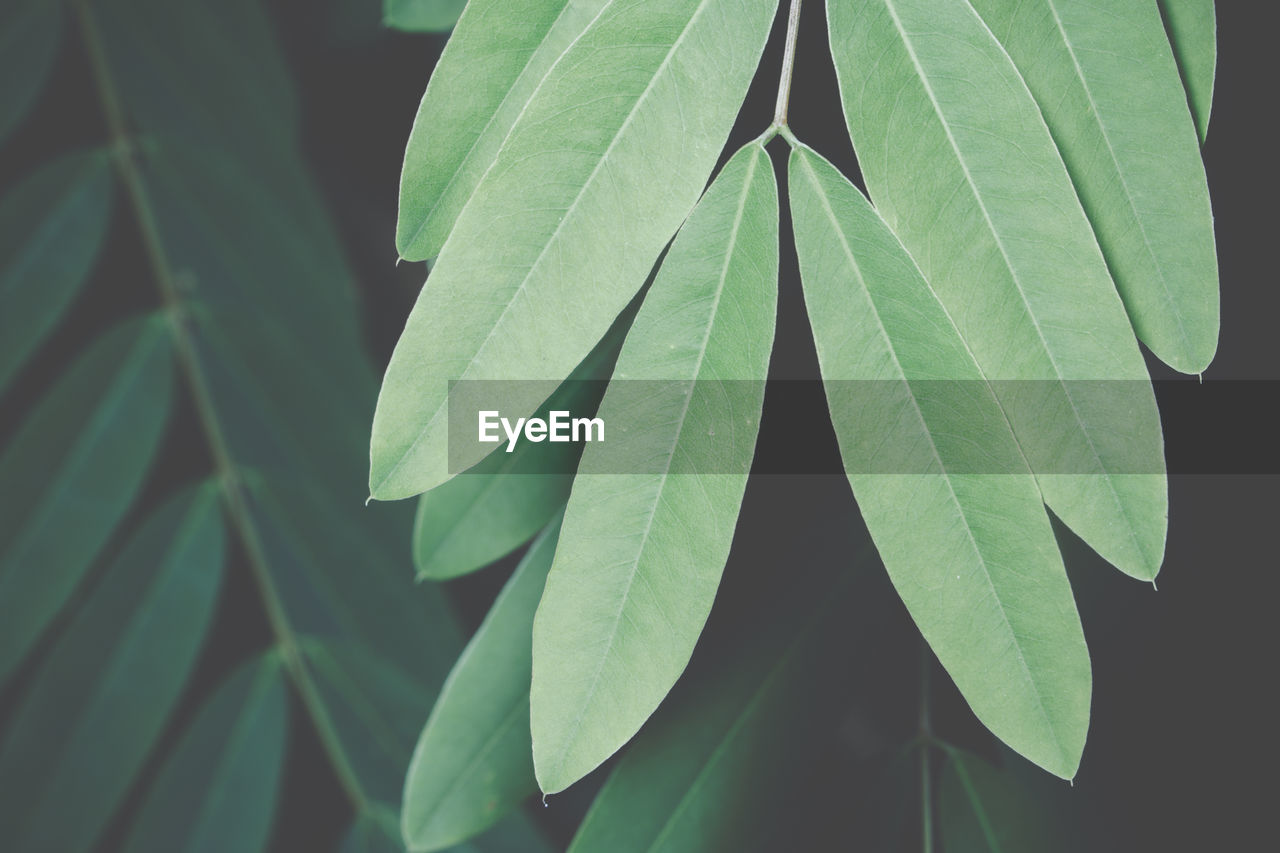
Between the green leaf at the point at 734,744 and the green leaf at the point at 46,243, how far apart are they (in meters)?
0.68

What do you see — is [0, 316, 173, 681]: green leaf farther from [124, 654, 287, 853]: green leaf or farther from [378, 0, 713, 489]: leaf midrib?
[378, 0, 713, 489]: leaf midrib

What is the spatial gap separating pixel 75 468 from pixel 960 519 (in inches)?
31.8

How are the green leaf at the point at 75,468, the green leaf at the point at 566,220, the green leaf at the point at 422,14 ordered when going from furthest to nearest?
1. the green leaf at the point at 75,468
2. the green leaf at the point at 422,14
3. the green leaf at the point at 566,220

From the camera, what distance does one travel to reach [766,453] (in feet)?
2.16

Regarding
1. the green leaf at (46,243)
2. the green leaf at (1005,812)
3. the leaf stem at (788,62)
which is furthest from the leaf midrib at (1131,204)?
the green leaf at (46,243)

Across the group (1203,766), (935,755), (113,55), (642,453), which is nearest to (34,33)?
(113,55)

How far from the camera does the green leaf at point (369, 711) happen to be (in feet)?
3.12

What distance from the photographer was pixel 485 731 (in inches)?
26.2

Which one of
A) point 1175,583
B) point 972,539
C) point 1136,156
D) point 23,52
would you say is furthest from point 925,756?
point 23,52

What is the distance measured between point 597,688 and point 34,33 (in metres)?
0.93

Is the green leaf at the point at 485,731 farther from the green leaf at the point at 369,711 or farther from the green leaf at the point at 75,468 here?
the green leaf at the point at 75,468

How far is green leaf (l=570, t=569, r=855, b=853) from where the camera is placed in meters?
0.62

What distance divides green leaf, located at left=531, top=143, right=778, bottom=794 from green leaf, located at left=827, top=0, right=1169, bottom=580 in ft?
0.26

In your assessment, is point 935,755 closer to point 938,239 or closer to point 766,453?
point 766,453
